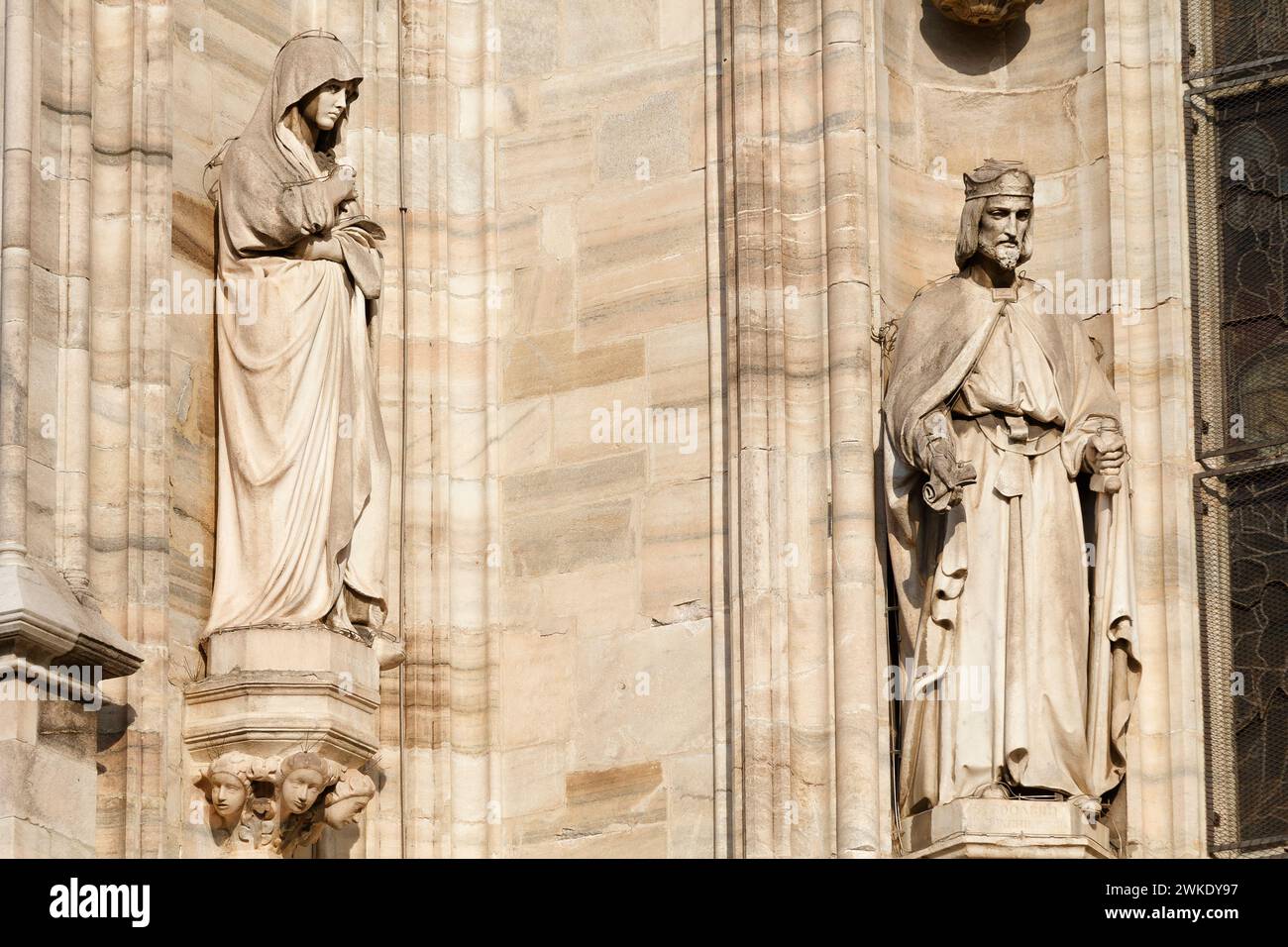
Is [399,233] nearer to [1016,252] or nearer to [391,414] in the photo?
[391,414]

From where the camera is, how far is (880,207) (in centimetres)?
1420

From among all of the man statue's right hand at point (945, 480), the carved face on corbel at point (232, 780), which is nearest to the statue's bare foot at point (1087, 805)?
the man statue's right hand at point (945, 480)

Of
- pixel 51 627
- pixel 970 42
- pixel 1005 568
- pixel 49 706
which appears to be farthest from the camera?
pixel 970 42

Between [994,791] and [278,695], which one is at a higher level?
[278,695]

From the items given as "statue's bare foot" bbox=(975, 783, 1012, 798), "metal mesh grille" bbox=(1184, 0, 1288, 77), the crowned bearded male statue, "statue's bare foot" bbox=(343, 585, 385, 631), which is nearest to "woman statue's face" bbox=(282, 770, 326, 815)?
"statue's bare foot" bbox=(343, 585, 385, 631)

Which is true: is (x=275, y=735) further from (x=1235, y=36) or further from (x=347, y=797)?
(x=1235, y=36)

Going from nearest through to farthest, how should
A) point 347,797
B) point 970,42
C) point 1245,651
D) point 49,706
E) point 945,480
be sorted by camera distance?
point 49,706 → point 347,797 → point 945,480 → point 1245,651 → point 970,42

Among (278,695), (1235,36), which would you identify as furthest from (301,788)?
(1235,36)

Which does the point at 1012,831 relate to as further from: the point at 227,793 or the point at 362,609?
the point at 227,793

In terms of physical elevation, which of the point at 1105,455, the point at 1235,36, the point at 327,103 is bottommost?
the point at 1105,455

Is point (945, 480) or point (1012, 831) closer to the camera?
point (1012, 831)

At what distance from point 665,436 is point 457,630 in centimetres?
95

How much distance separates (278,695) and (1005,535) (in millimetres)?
2363

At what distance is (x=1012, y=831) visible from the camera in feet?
42.7
